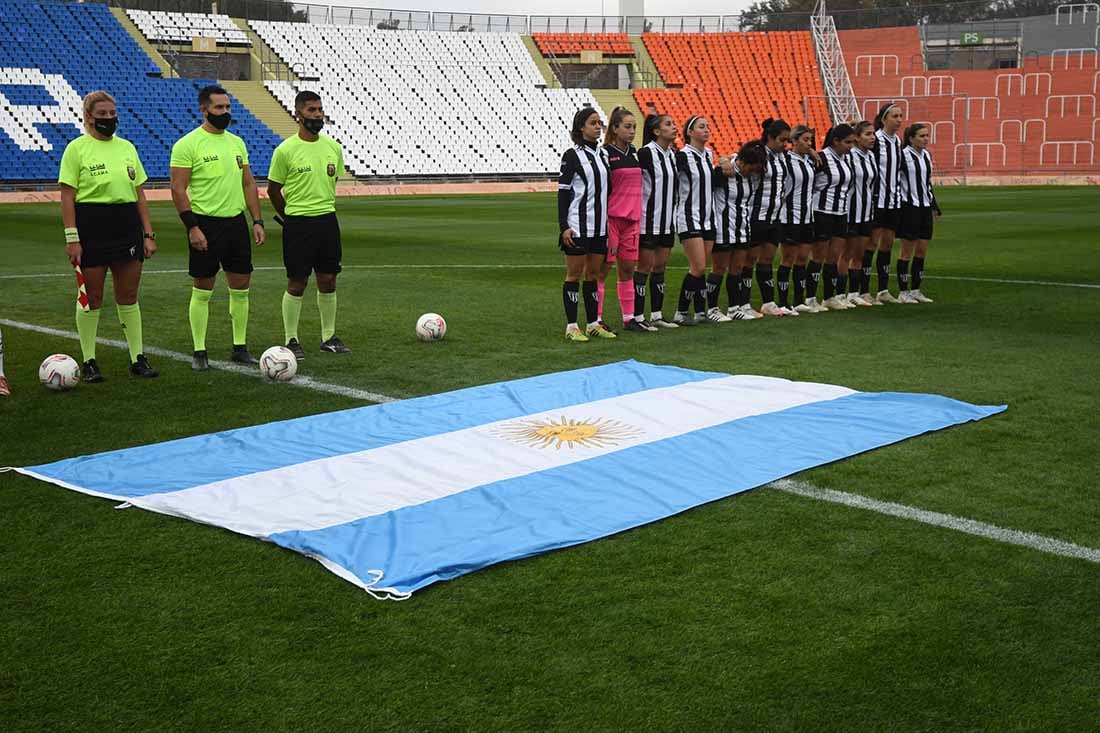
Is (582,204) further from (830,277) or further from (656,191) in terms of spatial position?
(830,277)

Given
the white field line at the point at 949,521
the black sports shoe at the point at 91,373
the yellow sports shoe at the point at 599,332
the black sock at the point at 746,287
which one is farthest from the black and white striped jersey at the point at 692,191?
the white field line at the point at 949,521

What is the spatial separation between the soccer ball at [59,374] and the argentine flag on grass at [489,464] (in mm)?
1752

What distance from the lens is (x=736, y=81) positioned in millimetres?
53031

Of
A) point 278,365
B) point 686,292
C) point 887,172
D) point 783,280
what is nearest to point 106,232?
point 278,365

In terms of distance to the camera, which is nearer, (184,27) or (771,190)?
(771,190)

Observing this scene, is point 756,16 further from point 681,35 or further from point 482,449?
point 482,449

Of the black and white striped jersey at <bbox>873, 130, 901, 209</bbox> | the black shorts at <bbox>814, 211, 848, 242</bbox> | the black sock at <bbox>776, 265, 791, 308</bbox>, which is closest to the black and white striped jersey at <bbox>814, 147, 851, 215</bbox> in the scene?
the black shorts at <bbox>814, 211, 848, 242</bbox>

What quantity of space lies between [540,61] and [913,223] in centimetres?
4463

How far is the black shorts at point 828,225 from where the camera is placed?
35.0 ft

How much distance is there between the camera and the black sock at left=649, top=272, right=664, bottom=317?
9.83m

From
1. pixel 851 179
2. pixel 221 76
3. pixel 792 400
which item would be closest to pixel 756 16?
pixel 221 76

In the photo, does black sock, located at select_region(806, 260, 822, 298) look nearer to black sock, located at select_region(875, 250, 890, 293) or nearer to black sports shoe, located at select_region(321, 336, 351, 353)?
black sock, located at select_region(875, 250, 890, 293)

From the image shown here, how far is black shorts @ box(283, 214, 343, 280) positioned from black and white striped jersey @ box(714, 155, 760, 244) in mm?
3434

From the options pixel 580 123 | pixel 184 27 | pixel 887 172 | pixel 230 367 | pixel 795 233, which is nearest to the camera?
pixel 230 367
